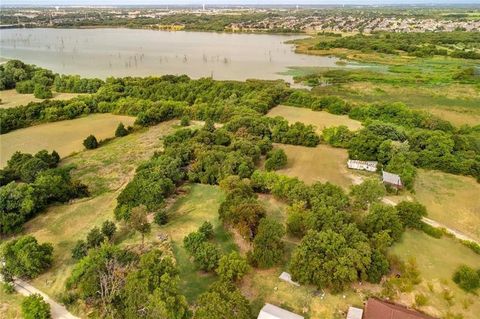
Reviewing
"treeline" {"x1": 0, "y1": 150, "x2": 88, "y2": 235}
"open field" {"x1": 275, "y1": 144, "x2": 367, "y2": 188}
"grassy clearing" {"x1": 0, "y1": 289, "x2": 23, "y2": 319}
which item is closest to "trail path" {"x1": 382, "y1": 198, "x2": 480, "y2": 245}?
"open field" {"x1": 275, "y1": 144, "x2": 367, "y2": 188}

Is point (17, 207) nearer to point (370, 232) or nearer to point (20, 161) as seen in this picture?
point (20, 161)

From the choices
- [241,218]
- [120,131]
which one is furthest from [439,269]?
[120,131]

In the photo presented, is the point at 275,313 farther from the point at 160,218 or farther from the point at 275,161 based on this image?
the point at 275,161

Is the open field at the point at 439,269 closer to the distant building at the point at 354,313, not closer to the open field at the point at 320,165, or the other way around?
the distant building at the point at 354,313

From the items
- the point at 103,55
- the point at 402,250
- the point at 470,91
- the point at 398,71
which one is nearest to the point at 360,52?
the point at 398,71

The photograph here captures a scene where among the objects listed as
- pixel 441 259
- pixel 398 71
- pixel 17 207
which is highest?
pixel 398 71

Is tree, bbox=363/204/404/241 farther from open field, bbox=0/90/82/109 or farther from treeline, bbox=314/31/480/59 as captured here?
treeline, bbox=314/31/480/59
